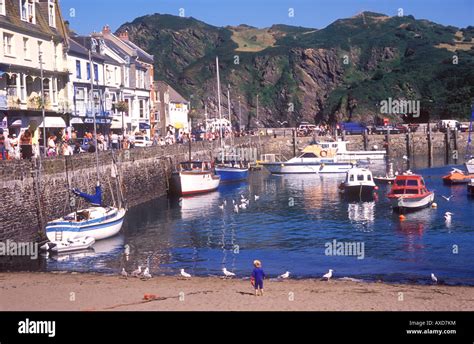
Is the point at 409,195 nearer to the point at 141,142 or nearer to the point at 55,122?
the point at 55,122

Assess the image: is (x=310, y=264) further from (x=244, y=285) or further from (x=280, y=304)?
(x=280, y=304)

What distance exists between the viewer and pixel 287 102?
6275 inches

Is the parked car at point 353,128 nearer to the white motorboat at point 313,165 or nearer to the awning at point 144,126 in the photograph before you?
the white motorboat at point 313,165

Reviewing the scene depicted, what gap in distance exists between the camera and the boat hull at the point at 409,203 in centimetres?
4319

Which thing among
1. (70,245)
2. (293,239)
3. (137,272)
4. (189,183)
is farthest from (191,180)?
(137,272)

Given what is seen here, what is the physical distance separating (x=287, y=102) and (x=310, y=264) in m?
131

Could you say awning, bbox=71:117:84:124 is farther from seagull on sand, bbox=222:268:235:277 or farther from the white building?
seagull on sand, bbox=222:268:235:277

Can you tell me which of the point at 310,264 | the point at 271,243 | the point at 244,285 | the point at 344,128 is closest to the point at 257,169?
the point at 344,128

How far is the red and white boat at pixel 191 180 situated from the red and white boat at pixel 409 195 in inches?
699

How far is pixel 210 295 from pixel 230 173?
44960mm

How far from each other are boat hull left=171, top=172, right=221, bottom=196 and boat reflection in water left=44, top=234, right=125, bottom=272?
20.9 meters

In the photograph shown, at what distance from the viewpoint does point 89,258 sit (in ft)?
102

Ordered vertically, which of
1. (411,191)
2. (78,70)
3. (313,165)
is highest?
(78,70)
